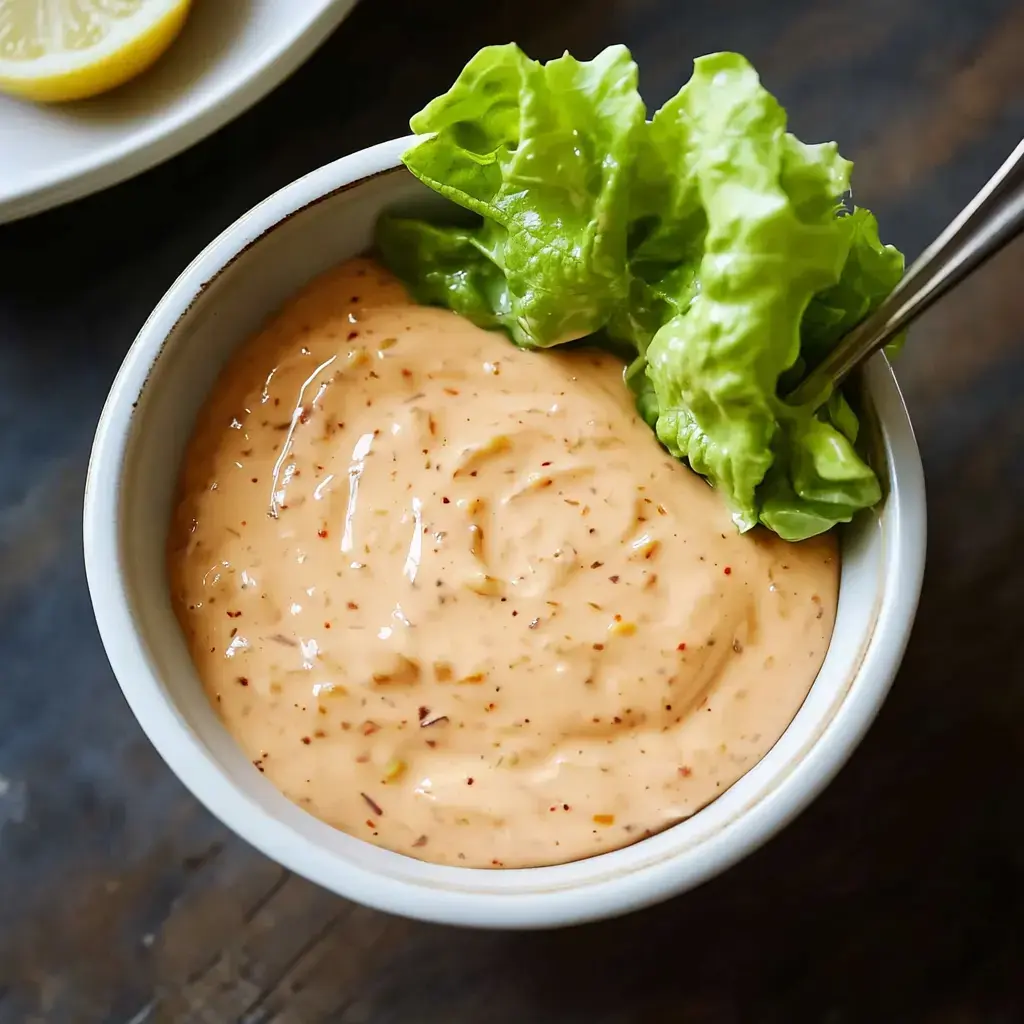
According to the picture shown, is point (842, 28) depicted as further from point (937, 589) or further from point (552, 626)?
point (552, 626)

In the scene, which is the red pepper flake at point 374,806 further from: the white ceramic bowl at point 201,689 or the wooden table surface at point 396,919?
the wooden table surface at point 396,919

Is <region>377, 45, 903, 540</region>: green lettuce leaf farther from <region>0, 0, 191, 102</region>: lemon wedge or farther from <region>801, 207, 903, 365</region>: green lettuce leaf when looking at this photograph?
<region>0, 0, 191, 102</region>: lemon wedge

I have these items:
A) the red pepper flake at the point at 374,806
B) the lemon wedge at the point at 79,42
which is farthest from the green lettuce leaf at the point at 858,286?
the lemon wedge at the point at 79,42

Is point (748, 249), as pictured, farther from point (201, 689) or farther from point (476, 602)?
point (201, 689)

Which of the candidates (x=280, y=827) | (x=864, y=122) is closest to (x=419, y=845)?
(x=280, y=827)

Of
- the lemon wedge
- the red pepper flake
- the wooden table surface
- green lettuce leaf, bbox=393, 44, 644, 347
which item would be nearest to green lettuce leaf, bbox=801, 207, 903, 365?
green lettuce leaf, bbox=393, 44, 644, 347

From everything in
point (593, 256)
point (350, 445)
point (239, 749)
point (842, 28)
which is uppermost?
point (842, 28)
